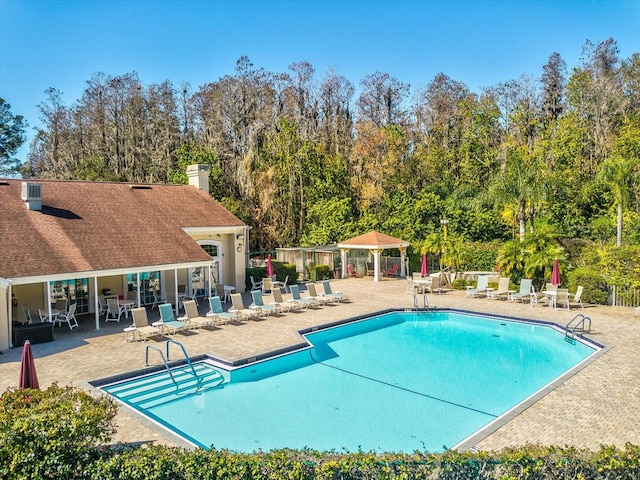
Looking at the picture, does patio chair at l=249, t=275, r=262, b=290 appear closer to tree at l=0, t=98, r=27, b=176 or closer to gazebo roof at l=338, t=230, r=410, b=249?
gazebo roof at l=338, t=230, r=410, b=249

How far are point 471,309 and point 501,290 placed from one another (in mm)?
2893

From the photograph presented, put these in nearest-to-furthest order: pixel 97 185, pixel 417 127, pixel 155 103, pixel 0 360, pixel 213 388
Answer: pixel 213 388, pixel 0 360, pixel 97 185, pixel 417 127, pixel 155 103

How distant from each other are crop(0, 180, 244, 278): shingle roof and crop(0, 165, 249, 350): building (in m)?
0.03

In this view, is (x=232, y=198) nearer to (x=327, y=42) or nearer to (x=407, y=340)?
(x=327, y=42)

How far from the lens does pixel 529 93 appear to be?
38.9 metres

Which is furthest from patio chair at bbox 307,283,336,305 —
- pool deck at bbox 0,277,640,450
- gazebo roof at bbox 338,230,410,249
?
gazebo roof at bbox 338,230,410,249

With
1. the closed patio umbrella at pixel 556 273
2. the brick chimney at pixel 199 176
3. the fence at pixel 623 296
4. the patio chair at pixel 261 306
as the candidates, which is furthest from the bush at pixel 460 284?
the brick chimney at pixel 199 176

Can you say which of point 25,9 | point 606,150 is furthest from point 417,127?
point 25,9

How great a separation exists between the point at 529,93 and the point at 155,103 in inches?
1254

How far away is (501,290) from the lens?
22.1 meters

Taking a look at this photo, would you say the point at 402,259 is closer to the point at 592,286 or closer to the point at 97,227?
the point at 592,286

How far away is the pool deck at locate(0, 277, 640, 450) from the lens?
8812 mm

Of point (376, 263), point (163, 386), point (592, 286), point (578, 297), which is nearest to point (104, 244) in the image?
point (163, 386)

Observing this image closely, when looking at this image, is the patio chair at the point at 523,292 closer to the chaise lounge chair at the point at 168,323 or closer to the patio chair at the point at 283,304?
the patio chair at the point at 283,304
